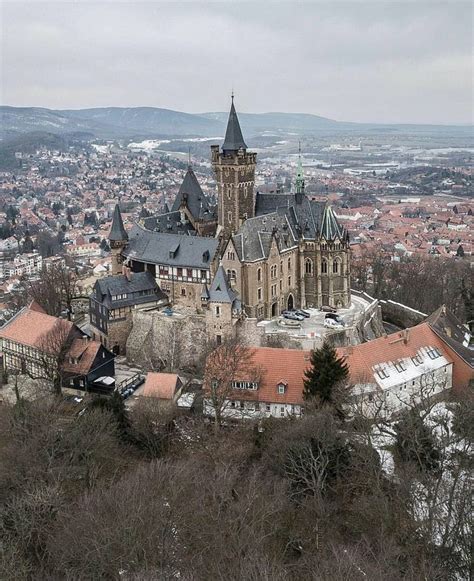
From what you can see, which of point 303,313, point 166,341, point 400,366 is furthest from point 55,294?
point 400,366

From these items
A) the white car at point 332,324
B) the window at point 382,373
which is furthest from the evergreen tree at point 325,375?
the white car at point 332,324

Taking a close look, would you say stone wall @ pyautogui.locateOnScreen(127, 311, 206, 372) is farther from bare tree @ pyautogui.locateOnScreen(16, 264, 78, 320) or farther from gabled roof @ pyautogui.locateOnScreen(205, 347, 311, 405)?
bare tree @ pyautogui.locateOnScreen(16, 264, 78, 320)

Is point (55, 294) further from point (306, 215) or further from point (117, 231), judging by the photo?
point (306, 215)

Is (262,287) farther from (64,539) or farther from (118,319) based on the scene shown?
(64,539)

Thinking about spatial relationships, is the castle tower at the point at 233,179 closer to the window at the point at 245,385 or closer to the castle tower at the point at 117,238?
the castle tower at the point at 117,238

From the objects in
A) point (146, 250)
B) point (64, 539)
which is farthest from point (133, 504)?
point (146, 250)
